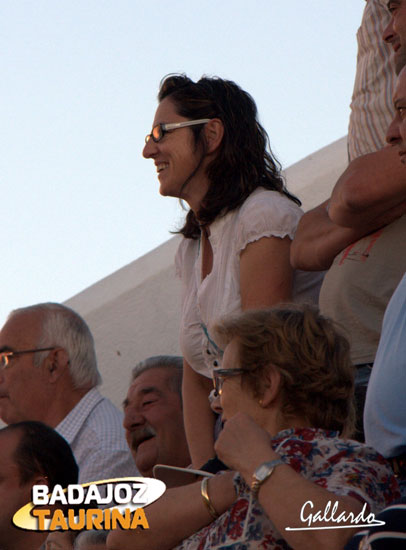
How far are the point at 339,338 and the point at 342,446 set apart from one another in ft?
1.22

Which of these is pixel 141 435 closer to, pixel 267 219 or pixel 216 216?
pixel 216 216

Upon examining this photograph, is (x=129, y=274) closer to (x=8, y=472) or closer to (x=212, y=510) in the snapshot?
(x=8, y=472)

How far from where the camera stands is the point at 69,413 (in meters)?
4.11

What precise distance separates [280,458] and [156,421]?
1804mm

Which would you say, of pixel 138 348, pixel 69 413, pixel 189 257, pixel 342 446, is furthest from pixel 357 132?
pixel 138 348

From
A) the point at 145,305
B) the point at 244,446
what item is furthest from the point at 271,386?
Result: the point at 145,305

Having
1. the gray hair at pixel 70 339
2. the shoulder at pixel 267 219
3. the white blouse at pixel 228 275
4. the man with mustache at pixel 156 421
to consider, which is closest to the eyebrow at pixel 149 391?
the man with mustache at pixel 156 421

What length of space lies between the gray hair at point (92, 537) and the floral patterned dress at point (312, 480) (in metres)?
0.67

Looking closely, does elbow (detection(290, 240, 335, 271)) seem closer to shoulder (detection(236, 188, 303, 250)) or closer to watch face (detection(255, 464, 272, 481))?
shoulder (detection(236, 188, 303, 250))

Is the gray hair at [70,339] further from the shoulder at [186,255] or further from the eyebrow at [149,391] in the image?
the shoulder at [186,255]

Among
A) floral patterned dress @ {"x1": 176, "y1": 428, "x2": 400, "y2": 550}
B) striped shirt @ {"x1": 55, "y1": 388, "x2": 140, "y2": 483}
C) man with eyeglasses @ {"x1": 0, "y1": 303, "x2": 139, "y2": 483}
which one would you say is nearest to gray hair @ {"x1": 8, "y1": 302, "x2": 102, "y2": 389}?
man with eyeglasses @ {"x1": 0, "y1": 303, "x2": 139, "y2": 483}

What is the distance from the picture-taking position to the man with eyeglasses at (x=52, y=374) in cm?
407

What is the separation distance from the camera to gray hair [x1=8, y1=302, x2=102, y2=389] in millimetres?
4309

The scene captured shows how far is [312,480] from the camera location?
2.06 metres
